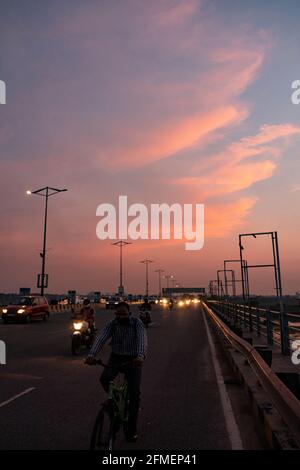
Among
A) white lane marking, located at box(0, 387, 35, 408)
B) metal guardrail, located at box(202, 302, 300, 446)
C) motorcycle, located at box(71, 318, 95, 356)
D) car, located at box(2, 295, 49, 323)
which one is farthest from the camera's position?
car, located at box(2, 295, 49, 323)

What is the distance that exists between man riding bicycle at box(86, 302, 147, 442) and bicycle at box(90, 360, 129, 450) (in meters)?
0.10

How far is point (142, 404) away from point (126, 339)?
240 centimetres

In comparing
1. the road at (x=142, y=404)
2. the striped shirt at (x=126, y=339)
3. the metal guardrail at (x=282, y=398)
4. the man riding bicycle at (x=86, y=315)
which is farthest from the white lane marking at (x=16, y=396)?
the man riding bicycle at (x=86, y=315)

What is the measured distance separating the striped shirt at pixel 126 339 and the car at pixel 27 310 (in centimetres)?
2377

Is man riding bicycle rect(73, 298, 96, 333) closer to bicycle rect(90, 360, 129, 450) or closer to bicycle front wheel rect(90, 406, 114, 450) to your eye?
bicycle rect(90, 360, 129, 450)

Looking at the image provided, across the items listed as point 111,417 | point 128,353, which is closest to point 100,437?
point 111,417

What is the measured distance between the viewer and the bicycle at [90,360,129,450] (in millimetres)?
4520

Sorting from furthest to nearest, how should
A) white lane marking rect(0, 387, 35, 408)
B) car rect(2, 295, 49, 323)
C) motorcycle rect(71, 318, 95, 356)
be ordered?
car rect(2, 295, 49, 323), motorcycle rect(71, 318, 95, 356), white lane marking rect(0, 387, 35, 408)

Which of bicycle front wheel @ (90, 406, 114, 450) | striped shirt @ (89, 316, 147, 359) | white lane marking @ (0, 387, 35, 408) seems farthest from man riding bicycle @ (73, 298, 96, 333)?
bicycle front wheel @ (90, 406, 114, 450)

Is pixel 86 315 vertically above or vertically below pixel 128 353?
above

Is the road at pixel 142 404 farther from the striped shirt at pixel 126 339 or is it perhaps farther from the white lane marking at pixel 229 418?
the striped shirt at pixel 126 339

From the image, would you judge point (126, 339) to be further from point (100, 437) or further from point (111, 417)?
point (100, 437)

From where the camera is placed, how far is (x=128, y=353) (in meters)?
5.65
